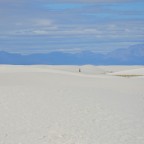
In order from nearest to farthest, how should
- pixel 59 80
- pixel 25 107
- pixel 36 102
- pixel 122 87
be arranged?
pixel 25 107, pixel 36 102, pixel 122 87, pixel 59 80

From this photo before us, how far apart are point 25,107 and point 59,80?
1006 cm

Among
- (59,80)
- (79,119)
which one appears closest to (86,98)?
(79,119)

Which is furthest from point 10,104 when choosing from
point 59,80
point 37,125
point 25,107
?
point 59,80

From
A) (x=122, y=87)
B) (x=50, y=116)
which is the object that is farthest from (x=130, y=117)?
(x=122, y=87)

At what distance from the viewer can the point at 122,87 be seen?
20.5 metres

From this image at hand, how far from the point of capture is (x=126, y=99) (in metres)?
15.8

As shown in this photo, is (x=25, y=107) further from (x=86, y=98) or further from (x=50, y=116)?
(x=86, y=98)

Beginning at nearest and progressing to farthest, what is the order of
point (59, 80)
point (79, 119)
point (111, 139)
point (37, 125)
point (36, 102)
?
point (111, 139) < point (37, 125) < point (79, 119) < point (36, 102) < point (59, 80)

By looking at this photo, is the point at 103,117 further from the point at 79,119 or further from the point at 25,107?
the point at 25,107

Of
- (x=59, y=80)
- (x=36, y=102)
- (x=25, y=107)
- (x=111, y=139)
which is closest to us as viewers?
(x=111, y=139)

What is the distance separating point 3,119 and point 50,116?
4.04 feet

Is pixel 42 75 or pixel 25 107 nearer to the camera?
pixel 25 107

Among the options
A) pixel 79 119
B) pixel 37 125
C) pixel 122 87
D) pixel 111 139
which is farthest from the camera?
pixel 122 87

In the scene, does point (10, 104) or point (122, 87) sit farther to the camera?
point (122, 87)
